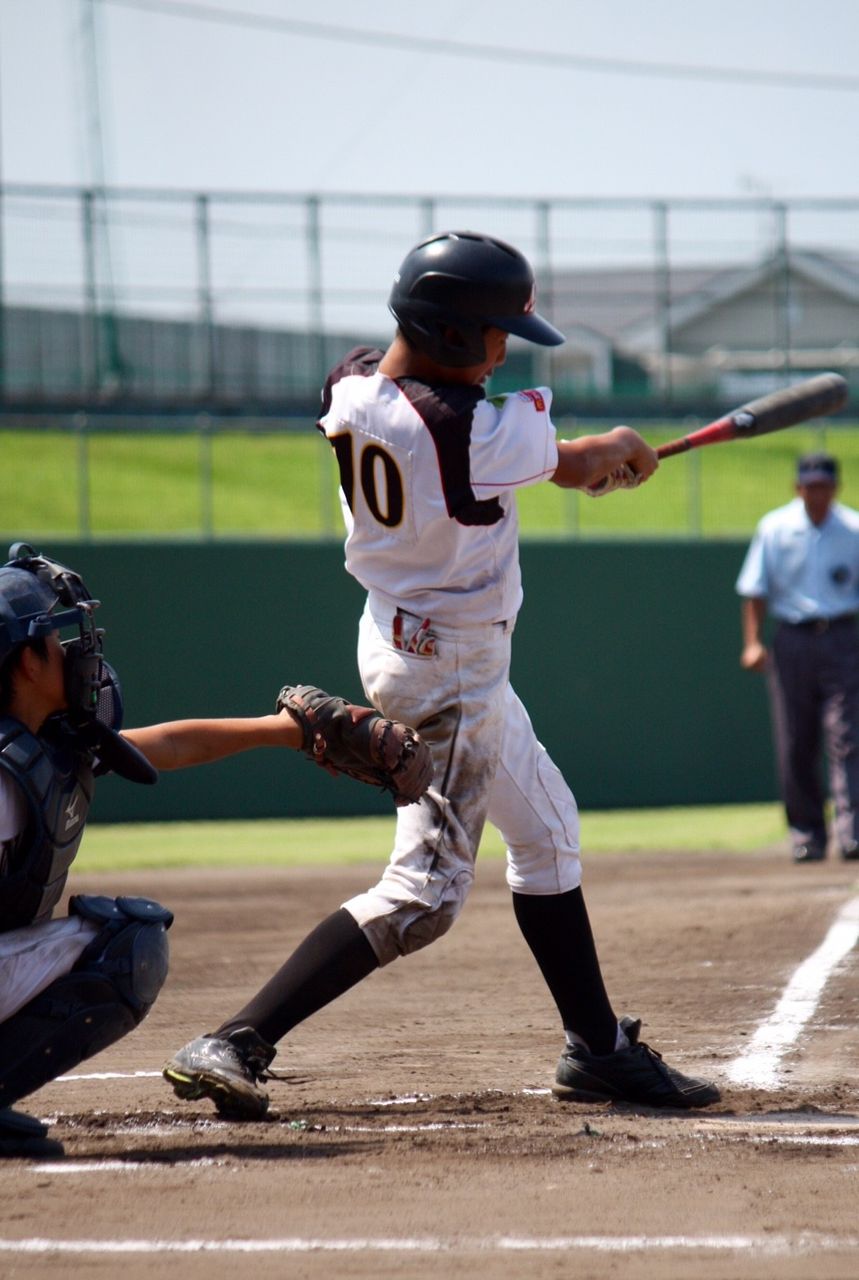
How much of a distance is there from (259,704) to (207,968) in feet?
22.8

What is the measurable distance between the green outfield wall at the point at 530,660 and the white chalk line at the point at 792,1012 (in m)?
6.79

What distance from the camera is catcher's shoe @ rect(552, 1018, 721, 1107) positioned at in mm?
3842

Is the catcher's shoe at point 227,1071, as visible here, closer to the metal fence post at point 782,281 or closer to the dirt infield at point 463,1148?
the dirt infield at point 463,1148

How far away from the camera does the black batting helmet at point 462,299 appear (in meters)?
3.65

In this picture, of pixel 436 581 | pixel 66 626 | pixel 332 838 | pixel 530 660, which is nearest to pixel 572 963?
pixel 436 581

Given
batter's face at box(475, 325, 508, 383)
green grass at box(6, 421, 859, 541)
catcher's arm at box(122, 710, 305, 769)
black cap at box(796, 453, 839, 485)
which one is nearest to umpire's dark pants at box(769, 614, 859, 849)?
black cap at box(796, 453, 839, 485)

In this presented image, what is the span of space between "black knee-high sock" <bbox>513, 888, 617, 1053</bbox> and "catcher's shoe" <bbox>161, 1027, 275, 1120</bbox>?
0.74 metres

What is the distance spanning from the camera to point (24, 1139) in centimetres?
340

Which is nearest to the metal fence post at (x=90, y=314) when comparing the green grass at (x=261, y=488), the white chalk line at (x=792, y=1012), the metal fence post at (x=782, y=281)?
the green grass at (x=261, y=488)

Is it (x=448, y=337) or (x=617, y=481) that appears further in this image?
(x=617, y=481)

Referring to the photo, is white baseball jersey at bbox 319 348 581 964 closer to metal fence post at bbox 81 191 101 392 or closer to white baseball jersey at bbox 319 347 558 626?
white baseball jersey at bbox 319 347 558 626

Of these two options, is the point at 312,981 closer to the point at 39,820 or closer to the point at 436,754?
the point at 436,754

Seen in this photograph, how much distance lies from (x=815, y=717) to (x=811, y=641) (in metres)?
0.44

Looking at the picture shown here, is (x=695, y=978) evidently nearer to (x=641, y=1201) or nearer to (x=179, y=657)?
(x=641, y=1201)
